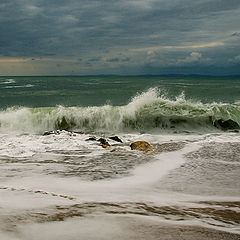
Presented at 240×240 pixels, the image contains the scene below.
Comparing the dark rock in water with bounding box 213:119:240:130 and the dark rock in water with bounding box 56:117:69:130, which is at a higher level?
the dark rock in water with bounding box 213:119:240:130

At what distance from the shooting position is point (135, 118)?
1656cm

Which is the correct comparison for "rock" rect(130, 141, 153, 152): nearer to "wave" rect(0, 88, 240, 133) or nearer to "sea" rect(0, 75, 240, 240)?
"sea" rect(0, 75, 240, 240)

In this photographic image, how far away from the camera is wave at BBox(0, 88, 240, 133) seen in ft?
51.7

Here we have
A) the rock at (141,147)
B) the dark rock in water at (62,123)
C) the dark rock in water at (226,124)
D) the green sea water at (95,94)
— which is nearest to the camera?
the rock at (141,147)

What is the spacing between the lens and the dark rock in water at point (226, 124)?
49.8ft

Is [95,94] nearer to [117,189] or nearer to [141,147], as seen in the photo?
[141,147]

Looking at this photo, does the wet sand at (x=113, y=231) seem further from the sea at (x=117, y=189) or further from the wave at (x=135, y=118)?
the wave at (x=135, y=118)

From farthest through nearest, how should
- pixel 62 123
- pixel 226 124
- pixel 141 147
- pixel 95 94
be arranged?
pixel 95 94 → pixel 62 123 → pixel 226 124 → pixel 141 147

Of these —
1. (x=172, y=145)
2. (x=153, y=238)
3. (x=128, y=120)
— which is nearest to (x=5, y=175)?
(x=153, y=238)

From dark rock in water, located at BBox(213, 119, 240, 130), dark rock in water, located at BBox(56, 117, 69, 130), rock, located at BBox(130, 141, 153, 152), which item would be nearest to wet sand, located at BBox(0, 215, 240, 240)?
rock, located at BBox(130, 141, 153, 152)

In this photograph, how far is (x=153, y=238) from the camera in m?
3.80

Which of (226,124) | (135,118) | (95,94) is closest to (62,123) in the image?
(135,118)

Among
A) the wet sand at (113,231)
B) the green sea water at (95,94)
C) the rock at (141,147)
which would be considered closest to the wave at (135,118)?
the rock at (141,147)

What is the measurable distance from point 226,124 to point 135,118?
4.71m
